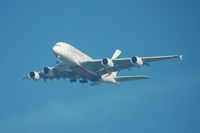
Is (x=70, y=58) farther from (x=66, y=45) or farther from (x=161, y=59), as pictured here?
(x=161, y=59)

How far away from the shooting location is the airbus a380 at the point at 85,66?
68562 mm

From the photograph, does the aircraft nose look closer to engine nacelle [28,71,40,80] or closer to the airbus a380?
the airbus a380

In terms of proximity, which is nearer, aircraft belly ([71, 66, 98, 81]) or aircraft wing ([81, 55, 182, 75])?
aircraft wing ([81, 55, 182, 75])

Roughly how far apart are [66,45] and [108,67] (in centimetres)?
659

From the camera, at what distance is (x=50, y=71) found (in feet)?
244

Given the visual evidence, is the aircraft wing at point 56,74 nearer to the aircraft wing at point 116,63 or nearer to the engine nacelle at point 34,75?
the engine nacelle at point 34,75

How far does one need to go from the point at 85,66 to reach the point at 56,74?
6582 mm

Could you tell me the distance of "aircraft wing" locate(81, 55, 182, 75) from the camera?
2662 inches

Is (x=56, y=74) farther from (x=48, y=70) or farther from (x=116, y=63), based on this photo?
(x=116, y=63)

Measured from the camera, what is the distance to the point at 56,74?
75.0 meters

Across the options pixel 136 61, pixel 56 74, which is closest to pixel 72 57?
pixel 56 74

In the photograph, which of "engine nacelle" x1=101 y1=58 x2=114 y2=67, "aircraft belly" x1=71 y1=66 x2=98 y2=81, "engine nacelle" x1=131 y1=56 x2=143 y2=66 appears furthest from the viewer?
"aircraft belly" x1=71 y1=66 x2=98 y2=81

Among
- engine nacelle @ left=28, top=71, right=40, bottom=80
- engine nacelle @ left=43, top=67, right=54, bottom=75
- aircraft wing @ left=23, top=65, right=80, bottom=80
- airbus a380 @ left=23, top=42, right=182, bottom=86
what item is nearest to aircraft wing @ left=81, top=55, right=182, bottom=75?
airbus a380 @ left=23, top=42, right=182, bottom=86

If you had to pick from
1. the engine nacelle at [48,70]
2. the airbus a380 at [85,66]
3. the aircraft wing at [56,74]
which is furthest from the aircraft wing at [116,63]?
the engine nacelle at [48,70]
